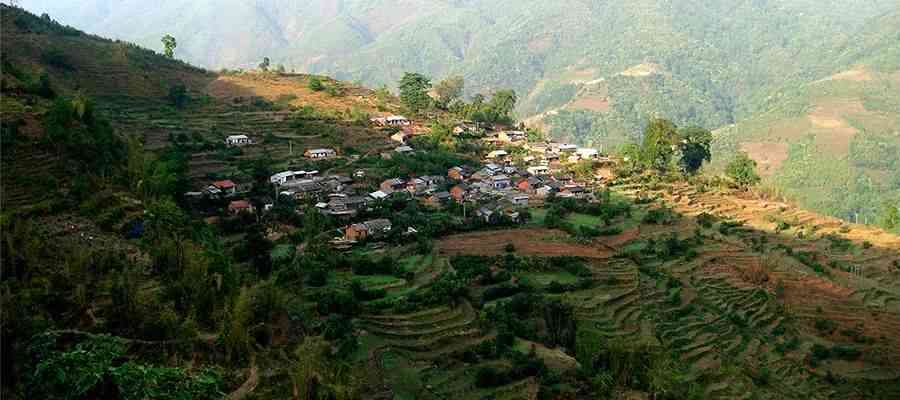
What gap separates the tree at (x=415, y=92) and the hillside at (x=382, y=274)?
13476mm

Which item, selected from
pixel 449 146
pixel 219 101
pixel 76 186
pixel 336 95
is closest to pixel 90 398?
pixel 76 186

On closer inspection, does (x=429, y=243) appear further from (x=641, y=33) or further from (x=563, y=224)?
(x=641, y=33)

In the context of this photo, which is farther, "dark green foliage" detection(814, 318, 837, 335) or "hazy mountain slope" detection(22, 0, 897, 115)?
"hazy mountain slope" detection(22, 0, 897, 115)

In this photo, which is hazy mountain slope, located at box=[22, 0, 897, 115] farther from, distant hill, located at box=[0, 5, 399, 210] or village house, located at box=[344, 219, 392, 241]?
village house, located at box=[344, 219, 392, 241]

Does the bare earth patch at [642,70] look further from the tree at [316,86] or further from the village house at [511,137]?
the tree at [316,86]

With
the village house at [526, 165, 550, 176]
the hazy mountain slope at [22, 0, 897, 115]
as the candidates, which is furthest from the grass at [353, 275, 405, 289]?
the hazy mountain slope at [22, 0, 897, 115]

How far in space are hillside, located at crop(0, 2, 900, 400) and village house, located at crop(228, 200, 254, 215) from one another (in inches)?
3.3

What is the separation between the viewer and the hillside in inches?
384

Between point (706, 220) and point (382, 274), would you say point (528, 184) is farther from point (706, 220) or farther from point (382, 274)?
point (382, 274)

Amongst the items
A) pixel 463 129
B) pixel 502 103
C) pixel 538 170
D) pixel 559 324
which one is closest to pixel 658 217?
pixel 538 170

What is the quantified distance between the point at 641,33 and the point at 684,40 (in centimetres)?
1021

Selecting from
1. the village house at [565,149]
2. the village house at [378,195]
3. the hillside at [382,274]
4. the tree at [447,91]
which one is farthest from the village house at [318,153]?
the tree at [447,91]

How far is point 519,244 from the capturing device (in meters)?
24.6

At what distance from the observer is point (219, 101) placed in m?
44.2
